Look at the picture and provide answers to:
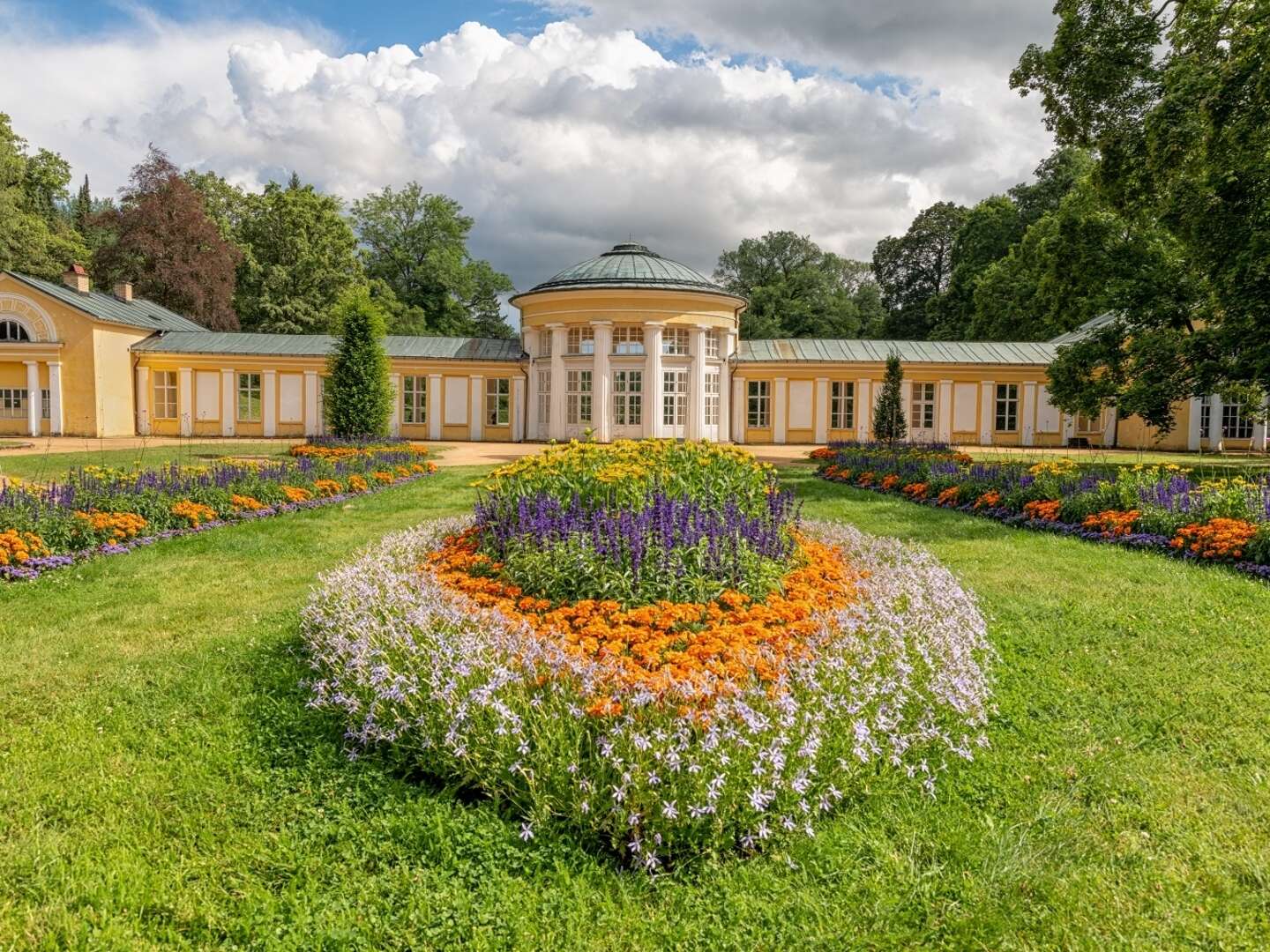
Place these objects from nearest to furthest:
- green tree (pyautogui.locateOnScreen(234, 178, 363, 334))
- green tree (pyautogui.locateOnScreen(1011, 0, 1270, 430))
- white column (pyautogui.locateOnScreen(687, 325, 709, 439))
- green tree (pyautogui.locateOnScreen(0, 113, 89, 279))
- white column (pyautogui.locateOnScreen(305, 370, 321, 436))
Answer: green tree (pyautogui.locateOnScreen(1011, 0, 1270, 430)) → white column (pyautogui.locateOnScreen(687, 325, 709, 439)) → white column (pyautogui.locateOnScreen(305, 370, 321, 436)) → green tree (pyautogui.locateOnScreen(0, 113, 89, 279)) → green tree (pyautogui.locateOnScreen(234, 178, 363, 334))

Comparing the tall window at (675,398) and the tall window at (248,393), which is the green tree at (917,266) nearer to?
the tall window at (675,398)

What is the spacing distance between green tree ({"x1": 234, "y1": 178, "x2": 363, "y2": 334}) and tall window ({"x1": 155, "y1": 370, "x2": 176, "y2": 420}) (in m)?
10.6

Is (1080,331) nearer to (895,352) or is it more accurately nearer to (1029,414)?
(1029,414)

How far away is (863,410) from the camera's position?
30.8 m

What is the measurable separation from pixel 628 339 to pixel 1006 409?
47.9 ft

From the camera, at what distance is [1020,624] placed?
6.08m

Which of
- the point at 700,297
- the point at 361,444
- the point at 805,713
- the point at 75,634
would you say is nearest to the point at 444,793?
the point at 805,713

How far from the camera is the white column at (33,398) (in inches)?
1084

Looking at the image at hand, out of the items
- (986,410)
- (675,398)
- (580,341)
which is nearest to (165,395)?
(580,341)

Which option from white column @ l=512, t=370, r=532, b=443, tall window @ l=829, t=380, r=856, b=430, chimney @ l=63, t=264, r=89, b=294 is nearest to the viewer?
chimney @ l=63, t=264, r=89, b=294

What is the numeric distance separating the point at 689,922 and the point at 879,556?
15.2ft

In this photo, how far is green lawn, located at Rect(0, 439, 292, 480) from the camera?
15.8 m

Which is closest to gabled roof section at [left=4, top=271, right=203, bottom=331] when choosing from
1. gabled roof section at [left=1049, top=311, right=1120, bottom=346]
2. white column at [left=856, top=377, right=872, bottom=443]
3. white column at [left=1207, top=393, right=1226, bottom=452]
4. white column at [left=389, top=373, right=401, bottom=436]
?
white column at [left=389, top=373, right=401, bottom=436]

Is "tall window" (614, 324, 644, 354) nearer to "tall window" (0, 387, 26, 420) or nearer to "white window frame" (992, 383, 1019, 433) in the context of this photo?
"white window frame" (992, 383, 1019, 433)
